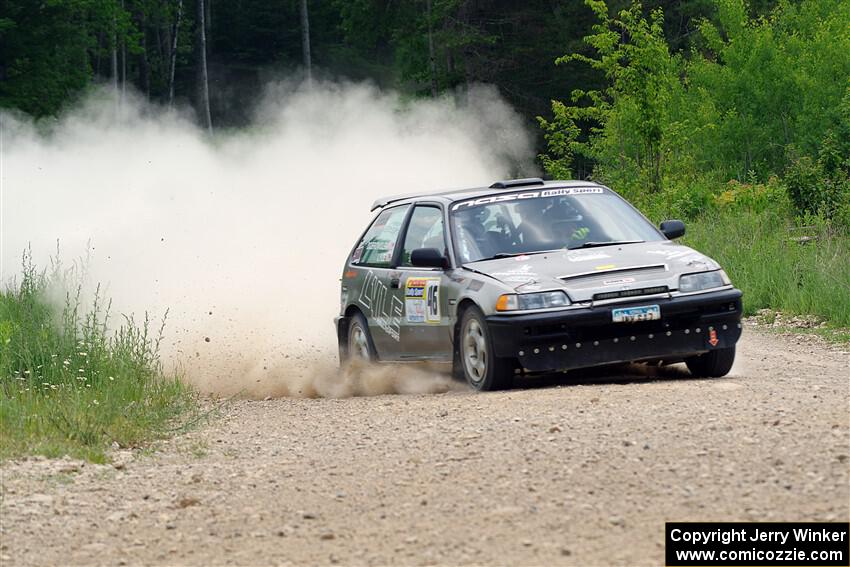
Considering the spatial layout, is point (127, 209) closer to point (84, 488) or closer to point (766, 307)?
point (766, 307)

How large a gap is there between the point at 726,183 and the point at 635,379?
19073 mm

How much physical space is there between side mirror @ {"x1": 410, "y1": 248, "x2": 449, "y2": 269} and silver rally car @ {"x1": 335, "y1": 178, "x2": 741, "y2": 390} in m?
0.01

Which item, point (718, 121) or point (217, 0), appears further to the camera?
point (217, 0)

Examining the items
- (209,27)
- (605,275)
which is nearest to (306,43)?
(209,27)

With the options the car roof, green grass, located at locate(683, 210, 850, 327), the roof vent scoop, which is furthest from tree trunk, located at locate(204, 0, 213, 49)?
the roof vent scoop

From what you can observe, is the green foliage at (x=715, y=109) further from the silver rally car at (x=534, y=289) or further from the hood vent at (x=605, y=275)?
the hood vent at (x=605, y=275)

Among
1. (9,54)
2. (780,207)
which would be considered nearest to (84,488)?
(780,207)

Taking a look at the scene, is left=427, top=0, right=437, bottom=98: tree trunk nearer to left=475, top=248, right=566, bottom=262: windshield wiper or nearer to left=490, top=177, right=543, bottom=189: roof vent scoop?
left=490, top=177, right=543, bottom=189: roof vent scoop

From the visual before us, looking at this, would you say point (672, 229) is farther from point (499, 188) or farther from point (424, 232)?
point (424, 232)

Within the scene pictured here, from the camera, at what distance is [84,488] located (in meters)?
8.24

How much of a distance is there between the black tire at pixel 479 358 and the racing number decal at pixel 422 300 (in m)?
0.49

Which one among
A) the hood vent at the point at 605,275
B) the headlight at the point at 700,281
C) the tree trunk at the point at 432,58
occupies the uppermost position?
the tree trunk at the point at 432,58

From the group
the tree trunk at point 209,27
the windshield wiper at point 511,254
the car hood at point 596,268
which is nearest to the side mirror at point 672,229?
the car hood at point 596,268

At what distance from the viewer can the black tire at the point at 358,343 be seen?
12812 mm
